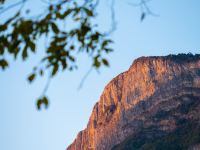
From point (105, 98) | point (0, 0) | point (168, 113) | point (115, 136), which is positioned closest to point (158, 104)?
point (168, 113)

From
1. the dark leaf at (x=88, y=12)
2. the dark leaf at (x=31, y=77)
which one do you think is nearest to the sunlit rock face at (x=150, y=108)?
the dark leaf at (x=88, y=12)

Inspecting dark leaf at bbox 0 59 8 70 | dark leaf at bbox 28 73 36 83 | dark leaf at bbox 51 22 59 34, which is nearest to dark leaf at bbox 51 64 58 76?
dark leaf at bbox 28 73 36 83

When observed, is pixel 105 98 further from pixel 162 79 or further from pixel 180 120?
pixel 180 120

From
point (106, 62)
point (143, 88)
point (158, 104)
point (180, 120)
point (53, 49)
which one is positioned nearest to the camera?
point (53, 49)

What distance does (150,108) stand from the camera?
502 ft

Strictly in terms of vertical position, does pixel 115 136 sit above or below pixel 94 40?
above

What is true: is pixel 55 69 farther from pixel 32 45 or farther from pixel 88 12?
pixel 88 12

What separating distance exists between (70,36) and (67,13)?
0.26 metres

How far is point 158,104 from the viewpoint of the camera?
15000 cm

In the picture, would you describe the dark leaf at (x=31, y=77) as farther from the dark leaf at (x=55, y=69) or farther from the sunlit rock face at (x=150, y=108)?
the sunlit rock face at (x=150, y=108)

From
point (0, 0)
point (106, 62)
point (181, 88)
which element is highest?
point (181, 88)

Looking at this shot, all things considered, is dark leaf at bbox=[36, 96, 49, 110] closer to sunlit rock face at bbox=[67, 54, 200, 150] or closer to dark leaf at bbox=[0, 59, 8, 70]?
dark leaf at bbox=[0, 59, 8, 70]

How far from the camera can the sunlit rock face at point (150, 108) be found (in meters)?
134

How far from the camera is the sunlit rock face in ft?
438
